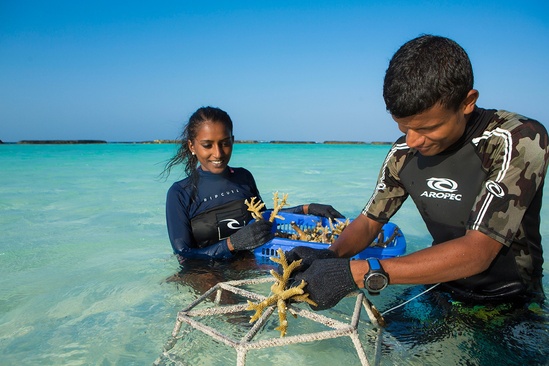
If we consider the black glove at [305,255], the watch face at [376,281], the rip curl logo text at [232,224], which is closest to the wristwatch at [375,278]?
the watch face at [376,281]

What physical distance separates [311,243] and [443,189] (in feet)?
3.65

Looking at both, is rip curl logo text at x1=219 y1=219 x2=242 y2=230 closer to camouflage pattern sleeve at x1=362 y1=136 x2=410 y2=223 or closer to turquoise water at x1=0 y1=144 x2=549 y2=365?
turquoise water at x1=0 y1=144 x2=549 y2=365

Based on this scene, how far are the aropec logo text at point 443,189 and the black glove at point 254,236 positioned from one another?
131 cm

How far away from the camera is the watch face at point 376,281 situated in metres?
1.65

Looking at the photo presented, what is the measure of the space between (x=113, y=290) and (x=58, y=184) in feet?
29.6

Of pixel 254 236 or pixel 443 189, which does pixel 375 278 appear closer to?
pixel 443 189

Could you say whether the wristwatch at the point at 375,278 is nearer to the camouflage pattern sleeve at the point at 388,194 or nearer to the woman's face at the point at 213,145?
the camouflage pattern sleeve at the point at 388,194

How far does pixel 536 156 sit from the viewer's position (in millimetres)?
1778

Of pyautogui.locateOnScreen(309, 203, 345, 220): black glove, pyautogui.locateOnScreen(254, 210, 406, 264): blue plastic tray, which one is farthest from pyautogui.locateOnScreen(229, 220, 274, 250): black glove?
pyautogui.locateOnScreen(309, 203, 345, 220): black glove

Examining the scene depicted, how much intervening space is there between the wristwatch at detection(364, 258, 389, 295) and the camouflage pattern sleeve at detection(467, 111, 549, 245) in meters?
0.49

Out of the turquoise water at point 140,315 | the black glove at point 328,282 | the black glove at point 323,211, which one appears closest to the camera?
the black glove at point 328,282

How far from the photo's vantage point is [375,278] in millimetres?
1659

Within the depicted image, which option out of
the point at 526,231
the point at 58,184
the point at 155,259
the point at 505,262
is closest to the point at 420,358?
the point at 505,262

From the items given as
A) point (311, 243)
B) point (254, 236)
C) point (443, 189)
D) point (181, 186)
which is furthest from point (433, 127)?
point (181, 186)
